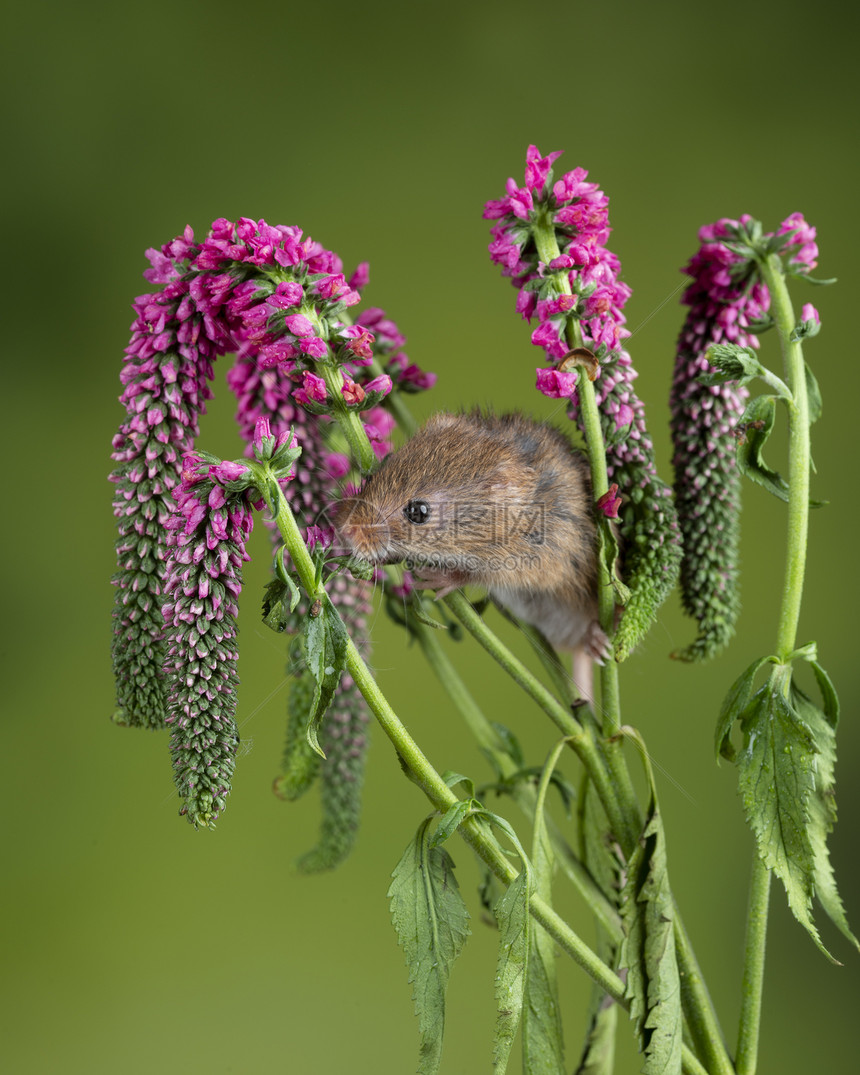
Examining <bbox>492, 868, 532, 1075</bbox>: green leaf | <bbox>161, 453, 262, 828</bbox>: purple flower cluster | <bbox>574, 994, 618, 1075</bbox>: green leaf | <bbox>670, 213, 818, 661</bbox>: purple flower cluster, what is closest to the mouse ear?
<bbox>670, 213, 818, 661</bbox>: purple flower cluster

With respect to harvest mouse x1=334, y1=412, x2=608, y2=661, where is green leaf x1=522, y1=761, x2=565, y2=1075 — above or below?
below

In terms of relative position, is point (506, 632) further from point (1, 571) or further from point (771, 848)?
point (1, 571)

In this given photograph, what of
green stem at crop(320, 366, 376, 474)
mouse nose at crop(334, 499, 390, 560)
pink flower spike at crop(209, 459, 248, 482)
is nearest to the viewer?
pink flower spike at crop(209, 459, 248, 482)

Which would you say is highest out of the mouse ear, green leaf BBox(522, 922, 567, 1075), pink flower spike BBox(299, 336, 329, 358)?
the mouse ear

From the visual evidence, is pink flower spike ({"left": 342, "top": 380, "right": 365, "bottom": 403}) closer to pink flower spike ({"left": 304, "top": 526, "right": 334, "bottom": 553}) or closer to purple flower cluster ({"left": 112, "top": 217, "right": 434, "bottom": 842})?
purple flower cluster ({"left": 112, "top": 217, "right": 434, "bottom": 842})

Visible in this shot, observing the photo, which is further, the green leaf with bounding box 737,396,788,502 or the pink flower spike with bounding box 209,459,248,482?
the green leaf with bounding box 737,396,788,502

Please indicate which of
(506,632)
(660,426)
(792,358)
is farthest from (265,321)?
(660,426)

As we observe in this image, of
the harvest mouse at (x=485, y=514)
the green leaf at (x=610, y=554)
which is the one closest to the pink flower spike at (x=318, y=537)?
the harvest mouse at (x=485, y=514)
